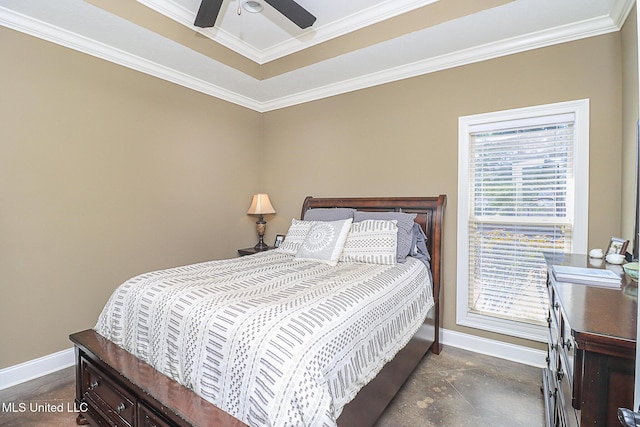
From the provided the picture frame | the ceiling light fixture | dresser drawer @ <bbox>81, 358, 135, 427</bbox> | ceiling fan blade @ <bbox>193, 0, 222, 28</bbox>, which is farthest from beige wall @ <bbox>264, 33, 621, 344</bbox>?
dresser drawer @ <bbox>81, 358, 135, 427</bbox>

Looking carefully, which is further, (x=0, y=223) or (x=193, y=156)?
(x=193, y=156)

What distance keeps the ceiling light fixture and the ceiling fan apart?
52 cm

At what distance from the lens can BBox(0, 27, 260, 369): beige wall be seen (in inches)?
88.5

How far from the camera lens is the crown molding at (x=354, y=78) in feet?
7.34

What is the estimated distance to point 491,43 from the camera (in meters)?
2.58

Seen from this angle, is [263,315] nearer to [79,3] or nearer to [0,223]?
[0,223]

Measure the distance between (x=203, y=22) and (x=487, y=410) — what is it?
311 cm

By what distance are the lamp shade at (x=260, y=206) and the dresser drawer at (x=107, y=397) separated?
2291 mm

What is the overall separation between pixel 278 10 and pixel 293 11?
0.33 feet

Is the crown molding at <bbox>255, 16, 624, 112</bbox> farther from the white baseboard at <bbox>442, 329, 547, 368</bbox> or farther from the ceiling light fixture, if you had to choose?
the white baseboard at <bbox>442, 329, 547, 368</bbox>

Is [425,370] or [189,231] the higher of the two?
[189,231]

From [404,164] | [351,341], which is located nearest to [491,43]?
[404,164]

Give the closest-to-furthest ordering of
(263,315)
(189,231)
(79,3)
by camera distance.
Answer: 1. (263,315)
2. (79,3)
3. (189,231)

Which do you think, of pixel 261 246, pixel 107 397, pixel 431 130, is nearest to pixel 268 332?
pixel 107 397
